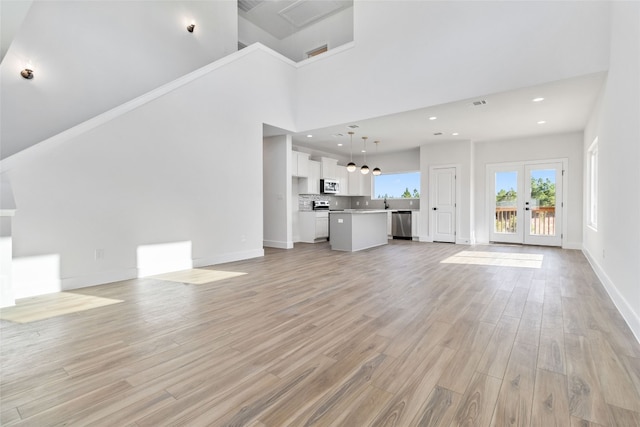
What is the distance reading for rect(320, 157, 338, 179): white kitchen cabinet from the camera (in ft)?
29.6

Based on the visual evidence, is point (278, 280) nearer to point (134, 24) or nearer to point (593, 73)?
point (593, 73)

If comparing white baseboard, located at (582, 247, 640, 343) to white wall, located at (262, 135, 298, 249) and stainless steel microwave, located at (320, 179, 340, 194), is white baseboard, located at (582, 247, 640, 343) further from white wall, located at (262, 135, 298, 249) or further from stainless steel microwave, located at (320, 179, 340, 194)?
stainless steel microwave, located at (320, 179, 340, 194)

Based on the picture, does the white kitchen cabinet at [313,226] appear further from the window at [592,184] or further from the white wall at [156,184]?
the window at [592,184]

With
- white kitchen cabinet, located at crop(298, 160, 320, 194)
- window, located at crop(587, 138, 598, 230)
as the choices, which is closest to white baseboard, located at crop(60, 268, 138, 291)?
white kitchen cabinet, located at crop(298, 160, 320, 194)

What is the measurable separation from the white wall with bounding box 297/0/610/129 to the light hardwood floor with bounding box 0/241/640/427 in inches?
124

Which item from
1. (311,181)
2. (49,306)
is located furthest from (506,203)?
(49,306)

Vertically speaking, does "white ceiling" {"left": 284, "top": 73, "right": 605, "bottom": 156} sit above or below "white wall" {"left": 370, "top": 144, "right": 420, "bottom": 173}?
above

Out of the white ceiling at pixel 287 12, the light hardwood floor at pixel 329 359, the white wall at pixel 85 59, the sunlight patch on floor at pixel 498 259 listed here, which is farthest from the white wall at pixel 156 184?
the sunlight patch on floor at pixel 498 259

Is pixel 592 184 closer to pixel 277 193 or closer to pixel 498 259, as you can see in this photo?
pixel 498 259

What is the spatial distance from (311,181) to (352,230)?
258cm

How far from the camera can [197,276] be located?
4480mm

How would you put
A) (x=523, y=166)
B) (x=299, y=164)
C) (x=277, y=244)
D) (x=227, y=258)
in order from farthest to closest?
(x=299, y=164) → (x=523, y=166) → (x=277, y=244) → (x=227, y=258)

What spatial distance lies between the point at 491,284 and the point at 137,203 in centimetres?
508

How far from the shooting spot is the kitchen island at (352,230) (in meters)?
6.76
